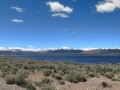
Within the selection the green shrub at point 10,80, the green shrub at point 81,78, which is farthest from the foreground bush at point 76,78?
the green shrub at point 10,80

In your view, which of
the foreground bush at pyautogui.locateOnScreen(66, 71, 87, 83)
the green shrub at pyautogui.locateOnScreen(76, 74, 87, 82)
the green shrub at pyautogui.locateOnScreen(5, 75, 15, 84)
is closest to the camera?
the green shrub at pyautogui.locateOnScreen(5, 75, 15, 84)

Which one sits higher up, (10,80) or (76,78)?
(10,80)

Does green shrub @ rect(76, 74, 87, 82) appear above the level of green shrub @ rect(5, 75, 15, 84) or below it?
below

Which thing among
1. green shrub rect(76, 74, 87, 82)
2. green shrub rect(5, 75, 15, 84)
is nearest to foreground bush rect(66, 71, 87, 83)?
green shrub rect(76, 74, 87, 82)

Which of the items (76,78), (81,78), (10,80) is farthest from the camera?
(81,78)

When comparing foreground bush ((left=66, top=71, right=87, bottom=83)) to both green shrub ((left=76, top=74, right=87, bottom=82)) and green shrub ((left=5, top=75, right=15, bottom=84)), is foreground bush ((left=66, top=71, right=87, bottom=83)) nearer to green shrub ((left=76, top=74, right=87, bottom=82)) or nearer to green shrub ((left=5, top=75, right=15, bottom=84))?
green shrub ((left=76, top=74, right=87, bottom=82))

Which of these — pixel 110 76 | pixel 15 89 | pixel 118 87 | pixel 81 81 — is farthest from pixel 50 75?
pixel 15 89

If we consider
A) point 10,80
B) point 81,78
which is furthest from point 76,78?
point 10,80

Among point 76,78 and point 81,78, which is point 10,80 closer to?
point 76,78

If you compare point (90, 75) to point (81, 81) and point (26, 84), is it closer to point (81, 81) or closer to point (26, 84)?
point (81, 81)

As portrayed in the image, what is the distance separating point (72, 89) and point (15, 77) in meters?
4.53

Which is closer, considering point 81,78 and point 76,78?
point 76,78

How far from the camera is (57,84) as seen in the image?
2494 cm

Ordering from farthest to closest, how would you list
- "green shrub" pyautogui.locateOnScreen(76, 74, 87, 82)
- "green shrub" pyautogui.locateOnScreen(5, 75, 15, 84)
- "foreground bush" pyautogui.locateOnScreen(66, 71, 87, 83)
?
1. "green shrub" pyautogui.locateOnScreen(76, 74, 87, 82)
2. "foreground bush" pyautogui.locateOnScreen(66, 71, 87, 83)
3. "green shrub" pyautogui.locateOnScreen(5, 75, 15, 84)
